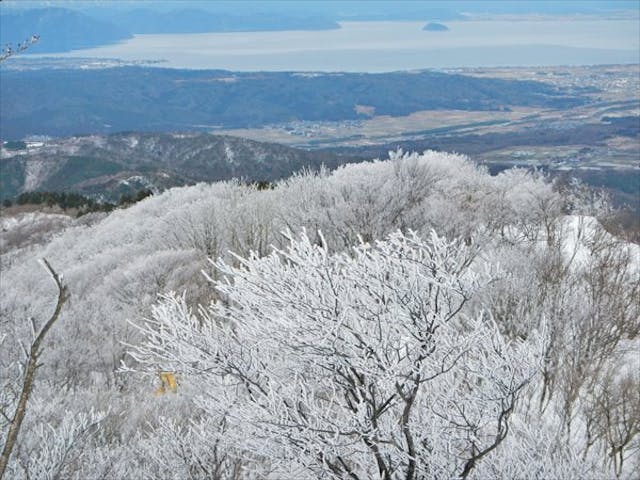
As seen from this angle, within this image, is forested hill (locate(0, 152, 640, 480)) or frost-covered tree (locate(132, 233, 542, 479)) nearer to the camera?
frost-covered tree (locate(132, 233, 542, 479))

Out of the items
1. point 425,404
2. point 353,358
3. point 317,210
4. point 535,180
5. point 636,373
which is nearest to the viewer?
point 353,358

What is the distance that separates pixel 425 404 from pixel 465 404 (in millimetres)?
589

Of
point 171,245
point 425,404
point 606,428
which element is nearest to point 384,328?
point 425,404

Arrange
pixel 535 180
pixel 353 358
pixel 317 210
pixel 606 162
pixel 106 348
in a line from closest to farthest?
pixel 353 358, pixel 106 348, pixel 317 210, pixel 535 180, pixel 606 162

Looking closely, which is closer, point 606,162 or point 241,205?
point 241,205

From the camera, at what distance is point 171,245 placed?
1927 inches

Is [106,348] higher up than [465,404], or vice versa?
[465,404]

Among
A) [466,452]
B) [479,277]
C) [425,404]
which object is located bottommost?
[466,452]

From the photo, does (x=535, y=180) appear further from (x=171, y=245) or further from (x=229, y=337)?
(x=229, y=337)

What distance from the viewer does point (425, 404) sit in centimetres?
1016

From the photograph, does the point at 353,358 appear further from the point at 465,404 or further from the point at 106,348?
the point at 106,348

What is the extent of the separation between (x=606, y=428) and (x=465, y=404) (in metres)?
6.36

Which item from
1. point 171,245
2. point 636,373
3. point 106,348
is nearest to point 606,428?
point 636,373

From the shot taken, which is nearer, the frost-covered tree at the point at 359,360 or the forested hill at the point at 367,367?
the frost-covered tree at the point at 359,360
